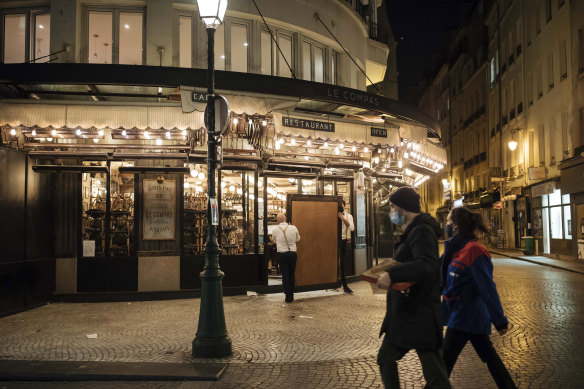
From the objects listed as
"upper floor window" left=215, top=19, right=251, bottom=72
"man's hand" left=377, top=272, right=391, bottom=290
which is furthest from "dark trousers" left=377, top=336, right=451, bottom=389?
"upper floor window" left=215, top=19, right=251, bottom=72

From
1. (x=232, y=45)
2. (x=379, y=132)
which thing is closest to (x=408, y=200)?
(x=379, y=132)

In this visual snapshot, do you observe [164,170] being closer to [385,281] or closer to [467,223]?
[467,223]

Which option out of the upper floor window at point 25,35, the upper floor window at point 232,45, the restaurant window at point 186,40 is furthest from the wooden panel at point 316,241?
the upper floor window at point 25,35

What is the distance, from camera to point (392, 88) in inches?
1556

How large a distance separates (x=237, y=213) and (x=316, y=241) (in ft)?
7.06

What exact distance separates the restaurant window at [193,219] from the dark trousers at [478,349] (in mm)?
8876

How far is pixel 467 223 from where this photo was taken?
490 centimetres

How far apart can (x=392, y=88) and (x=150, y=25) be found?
28120 mm

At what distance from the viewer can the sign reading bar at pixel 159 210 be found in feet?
41.7

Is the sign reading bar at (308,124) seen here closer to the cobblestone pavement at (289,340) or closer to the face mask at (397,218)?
the cobblestone pavement at (289,340)

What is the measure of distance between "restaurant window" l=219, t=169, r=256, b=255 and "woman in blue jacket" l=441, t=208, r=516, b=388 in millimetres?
8998

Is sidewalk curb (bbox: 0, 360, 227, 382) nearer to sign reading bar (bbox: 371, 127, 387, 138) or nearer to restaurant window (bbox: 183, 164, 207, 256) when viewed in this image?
restaurant window (bbox: 183, 164, 207, 256)

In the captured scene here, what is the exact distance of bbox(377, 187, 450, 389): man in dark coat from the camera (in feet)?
12.7

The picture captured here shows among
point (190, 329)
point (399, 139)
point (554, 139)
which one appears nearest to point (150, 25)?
point (399, 139)
